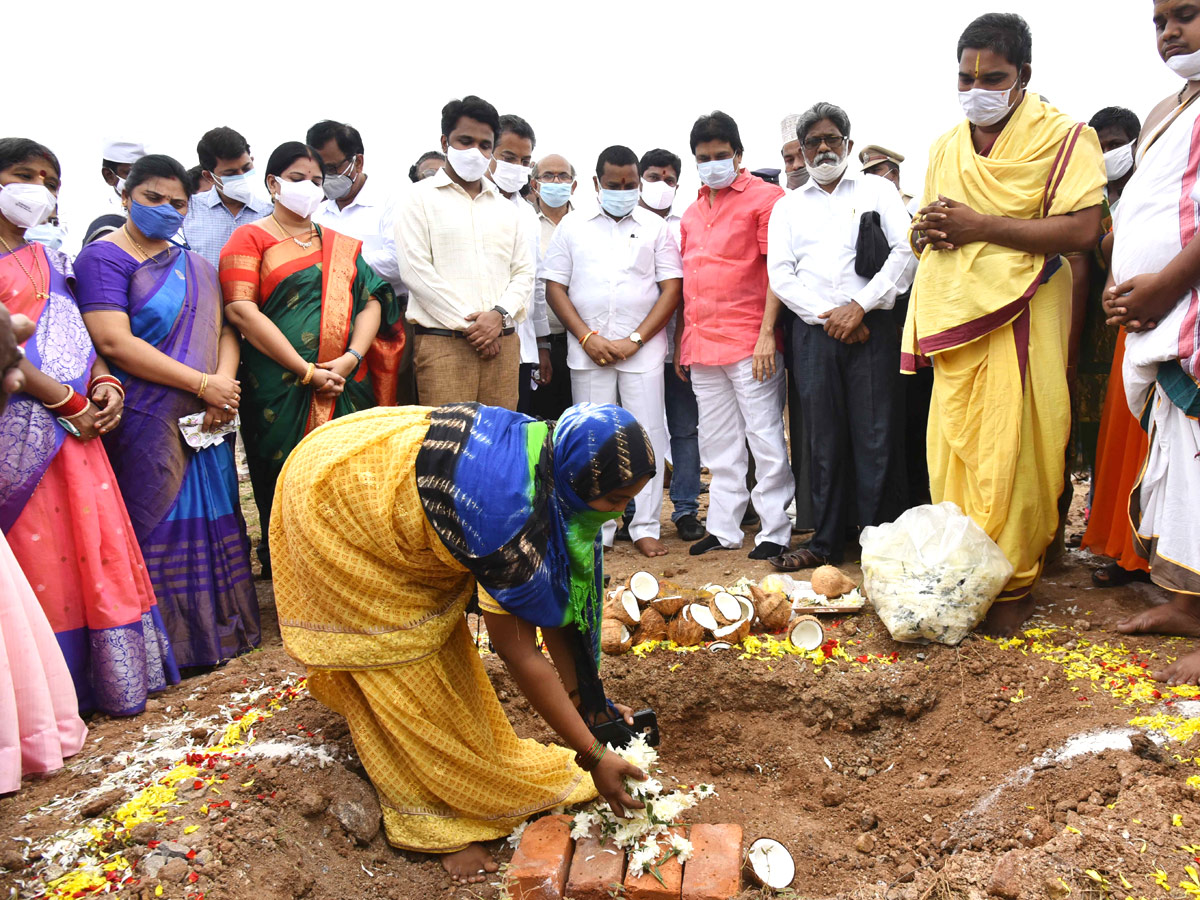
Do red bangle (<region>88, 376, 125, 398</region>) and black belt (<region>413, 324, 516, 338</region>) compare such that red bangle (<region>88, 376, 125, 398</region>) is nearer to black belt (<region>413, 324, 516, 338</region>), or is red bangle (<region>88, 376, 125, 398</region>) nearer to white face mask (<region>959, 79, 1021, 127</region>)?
black belt (<region>413, 324, 516, 338</region>)

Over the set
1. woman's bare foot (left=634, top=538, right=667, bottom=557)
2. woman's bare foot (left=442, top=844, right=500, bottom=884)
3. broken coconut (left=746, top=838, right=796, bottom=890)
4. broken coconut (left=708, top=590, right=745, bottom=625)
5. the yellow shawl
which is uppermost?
the yellow shawl

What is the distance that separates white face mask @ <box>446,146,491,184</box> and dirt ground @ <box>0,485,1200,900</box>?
2.83m

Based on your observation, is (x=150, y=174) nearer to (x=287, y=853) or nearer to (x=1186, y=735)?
(x=287, y=853)

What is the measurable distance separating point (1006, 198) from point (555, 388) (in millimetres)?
3378

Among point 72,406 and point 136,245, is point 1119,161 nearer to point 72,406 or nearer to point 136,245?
point 136,245

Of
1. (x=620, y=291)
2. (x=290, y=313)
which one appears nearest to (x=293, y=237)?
(x=290, y=313)

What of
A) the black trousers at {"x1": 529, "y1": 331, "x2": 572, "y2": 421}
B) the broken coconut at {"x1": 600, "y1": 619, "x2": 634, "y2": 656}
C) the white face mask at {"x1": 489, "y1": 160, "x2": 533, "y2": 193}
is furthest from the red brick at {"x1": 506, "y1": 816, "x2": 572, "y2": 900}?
the white face mask at {"x1": 489, "y1": 160, "x2": 533, "y2": 193}

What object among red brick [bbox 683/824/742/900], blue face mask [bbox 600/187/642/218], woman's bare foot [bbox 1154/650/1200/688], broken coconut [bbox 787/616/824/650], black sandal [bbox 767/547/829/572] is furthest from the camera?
blue face mask [bbox 600/187/642/218]

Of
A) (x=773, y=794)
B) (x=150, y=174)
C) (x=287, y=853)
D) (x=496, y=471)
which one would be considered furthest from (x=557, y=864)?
(x=150, y=174)

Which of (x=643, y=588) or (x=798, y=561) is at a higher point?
(x=643, y=588)

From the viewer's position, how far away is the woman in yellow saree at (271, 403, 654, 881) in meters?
2.39

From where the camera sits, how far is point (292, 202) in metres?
4.45

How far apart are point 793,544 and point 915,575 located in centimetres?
175

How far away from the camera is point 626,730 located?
291cm
